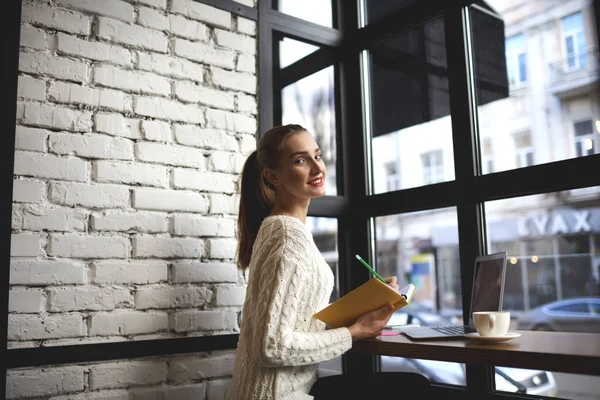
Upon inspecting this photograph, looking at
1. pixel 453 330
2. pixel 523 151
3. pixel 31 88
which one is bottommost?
pixel 453 330

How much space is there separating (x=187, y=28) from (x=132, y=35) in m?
0.24

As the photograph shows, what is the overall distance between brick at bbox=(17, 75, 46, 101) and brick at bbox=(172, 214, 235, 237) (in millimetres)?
613

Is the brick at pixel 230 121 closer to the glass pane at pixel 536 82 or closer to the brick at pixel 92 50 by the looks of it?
the brick at pixel 92 50

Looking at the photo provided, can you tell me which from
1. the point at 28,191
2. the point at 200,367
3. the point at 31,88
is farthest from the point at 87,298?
the point at 31,88

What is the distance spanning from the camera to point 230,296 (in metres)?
2.13

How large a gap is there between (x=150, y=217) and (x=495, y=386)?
1394mm

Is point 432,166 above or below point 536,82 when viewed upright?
below

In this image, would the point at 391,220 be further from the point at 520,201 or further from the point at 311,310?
the point at 311,310

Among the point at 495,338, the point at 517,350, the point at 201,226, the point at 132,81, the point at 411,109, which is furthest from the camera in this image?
the point at 411,109

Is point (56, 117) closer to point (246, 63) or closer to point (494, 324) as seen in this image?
point (246, 63)

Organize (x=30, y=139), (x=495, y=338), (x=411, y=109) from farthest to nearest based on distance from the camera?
1. (x=411, y=109)
2. (x=30, y=139)
3. (x=495, y=338)

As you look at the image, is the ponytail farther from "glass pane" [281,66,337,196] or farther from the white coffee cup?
the white coffee cup

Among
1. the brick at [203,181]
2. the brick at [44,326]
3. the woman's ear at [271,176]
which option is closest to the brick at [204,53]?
the brick at [203,181]

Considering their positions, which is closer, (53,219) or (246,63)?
(53,219)
